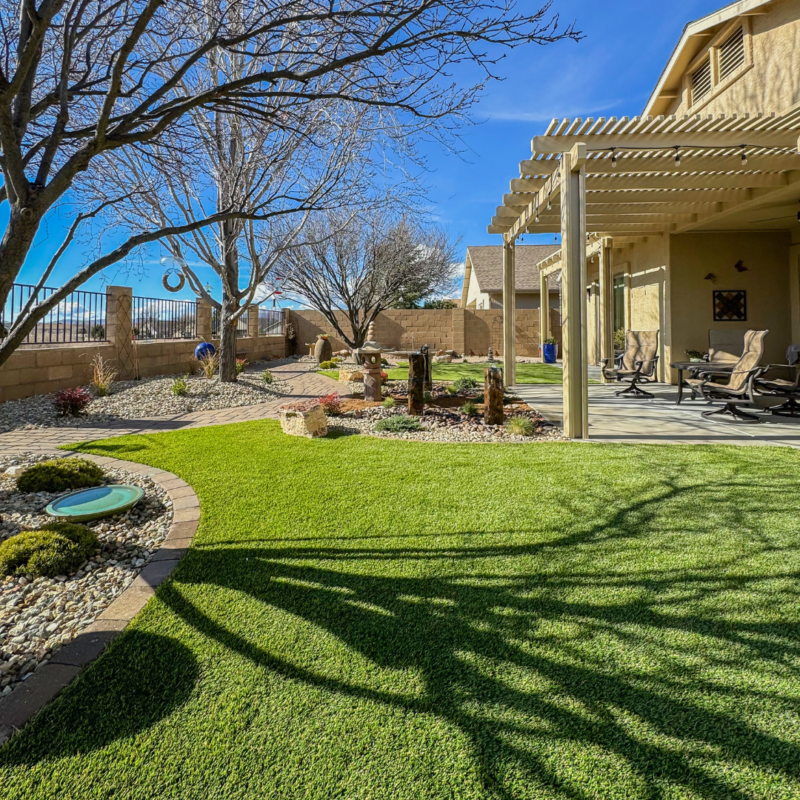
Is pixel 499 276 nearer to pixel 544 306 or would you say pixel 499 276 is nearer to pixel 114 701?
pixel 544 306

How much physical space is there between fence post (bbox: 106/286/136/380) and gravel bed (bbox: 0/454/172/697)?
7.56 metres

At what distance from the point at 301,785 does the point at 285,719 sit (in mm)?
281

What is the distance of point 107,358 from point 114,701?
10.3m

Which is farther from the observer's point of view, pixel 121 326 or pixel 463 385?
pixel 121 326

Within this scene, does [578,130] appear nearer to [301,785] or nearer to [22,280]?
[301,785]

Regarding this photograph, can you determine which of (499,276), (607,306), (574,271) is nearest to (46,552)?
(574,271)

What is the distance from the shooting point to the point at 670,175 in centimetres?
757

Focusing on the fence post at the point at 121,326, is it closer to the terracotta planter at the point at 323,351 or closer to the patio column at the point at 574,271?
the terracotta planter at the point at 323,351

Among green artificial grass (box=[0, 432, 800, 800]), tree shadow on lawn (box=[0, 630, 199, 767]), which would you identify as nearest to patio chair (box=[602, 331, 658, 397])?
green artificial grass (box=[0, 432, 800, 800])

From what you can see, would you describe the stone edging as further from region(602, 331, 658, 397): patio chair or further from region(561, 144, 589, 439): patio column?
region(602, 331, 658, 397): patio chair

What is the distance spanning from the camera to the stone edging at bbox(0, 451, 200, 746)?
1910 mm

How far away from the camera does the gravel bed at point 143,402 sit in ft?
24.9

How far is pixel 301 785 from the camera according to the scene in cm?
159

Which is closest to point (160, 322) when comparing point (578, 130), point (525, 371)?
point (525, 371)
